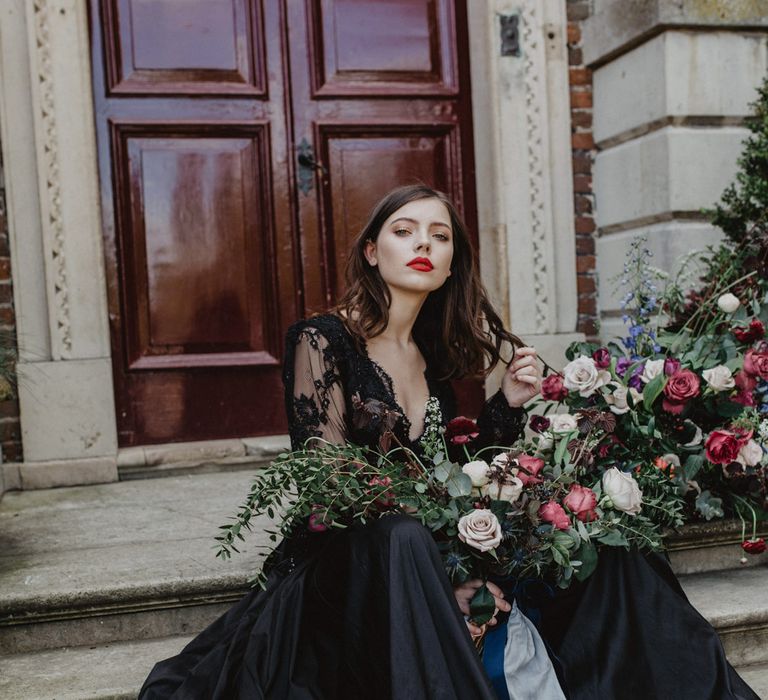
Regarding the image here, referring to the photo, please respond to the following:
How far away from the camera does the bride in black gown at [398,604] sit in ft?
6.76

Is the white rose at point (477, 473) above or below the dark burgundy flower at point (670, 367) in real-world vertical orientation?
below

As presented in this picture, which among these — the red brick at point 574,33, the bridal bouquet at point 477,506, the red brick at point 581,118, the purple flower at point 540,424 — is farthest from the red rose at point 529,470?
the red brick at point 574,33

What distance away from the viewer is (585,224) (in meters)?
4.69

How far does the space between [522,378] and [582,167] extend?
229 centimetres

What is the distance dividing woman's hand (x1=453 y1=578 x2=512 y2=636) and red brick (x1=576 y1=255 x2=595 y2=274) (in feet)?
8.99

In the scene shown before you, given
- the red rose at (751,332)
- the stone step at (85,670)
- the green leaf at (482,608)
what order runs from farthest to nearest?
the red rose at (751,332), the stone step at (85,670), the green leaf at (482,608)

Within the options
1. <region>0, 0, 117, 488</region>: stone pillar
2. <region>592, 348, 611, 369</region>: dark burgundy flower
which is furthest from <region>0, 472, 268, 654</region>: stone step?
<region>592, 348, 611, 369</region>: dark burgundy flower

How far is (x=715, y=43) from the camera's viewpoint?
423 centimetres

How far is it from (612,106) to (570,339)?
121cm

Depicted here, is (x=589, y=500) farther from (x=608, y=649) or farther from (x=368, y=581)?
(x=368, y=581)

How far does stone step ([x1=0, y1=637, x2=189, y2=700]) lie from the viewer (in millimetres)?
2338

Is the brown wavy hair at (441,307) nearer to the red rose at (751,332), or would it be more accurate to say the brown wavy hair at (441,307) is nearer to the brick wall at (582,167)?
the red rose at (751,332)

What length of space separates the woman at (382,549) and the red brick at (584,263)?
1870 millimetres

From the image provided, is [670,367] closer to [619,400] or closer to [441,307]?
[619,400]
